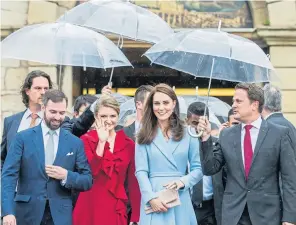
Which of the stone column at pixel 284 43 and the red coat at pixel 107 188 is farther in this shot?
the stone column at pixel 284 43

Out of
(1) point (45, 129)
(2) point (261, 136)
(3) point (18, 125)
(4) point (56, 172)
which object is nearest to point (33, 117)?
(3) point (18, 125)

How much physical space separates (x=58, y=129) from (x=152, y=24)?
2.49 m

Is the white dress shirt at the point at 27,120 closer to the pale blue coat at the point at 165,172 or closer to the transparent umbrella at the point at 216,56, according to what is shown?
the pale blue coat at the point at 165,172

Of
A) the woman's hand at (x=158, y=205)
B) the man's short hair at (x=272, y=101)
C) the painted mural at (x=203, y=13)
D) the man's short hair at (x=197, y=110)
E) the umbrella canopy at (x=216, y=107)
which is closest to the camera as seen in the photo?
the woman's hand at (x=158, y=205)

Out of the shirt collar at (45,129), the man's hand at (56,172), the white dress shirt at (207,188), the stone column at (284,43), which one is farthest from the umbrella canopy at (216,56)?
the stone column at (284,43)

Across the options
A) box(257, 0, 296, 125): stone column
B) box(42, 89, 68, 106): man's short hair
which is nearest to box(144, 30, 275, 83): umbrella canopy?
box(42, 89, 68, 106): man's short hair

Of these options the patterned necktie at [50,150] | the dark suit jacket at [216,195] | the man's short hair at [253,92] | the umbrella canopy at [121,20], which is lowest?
the dark suit jacket at [216,195]

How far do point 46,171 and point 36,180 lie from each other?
125 mm

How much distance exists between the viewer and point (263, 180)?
714cm

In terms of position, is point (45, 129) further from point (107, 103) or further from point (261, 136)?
point (261, 136)

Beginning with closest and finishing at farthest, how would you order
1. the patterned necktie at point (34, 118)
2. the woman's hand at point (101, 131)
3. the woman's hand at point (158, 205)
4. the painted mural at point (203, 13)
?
the woman's hand at point (158, 205), the woman's hand at point (101, 131), the patterned necktie at point (34, 118), the painted mural at point (203, 13)

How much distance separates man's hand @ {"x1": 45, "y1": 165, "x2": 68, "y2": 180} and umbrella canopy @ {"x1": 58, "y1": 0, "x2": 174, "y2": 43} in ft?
7.98

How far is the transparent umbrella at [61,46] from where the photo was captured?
8.65 m

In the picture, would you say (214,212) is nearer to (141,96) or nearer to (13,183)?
(141,96)
